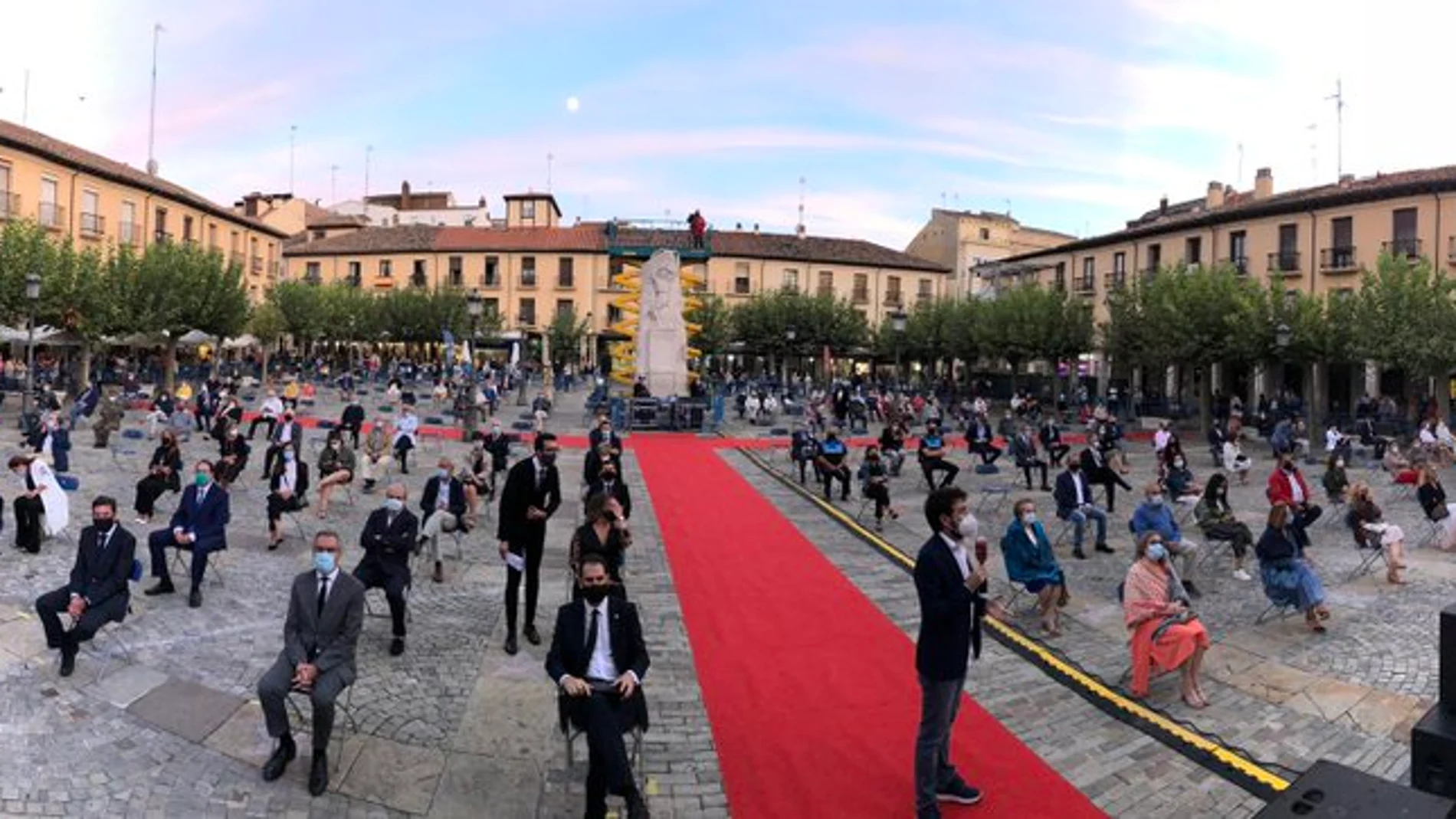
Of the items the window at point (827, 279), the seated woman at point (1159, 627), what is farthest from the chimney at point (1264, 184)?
the seated woman at point (1159, 627)

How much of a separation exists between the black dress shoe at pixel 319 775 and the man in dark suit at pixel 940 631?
11.8 feet

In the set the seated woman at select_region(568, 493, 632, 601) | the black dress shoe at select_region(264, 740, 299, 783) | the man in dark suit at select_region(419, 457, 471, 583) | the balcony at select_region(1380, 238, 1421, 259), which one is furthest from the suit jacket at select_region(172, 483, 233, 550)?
the balcony at select_region(1380, 238, 1421, 259)

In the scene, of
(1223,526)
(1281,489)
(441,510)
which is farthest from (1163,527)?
(441,510)

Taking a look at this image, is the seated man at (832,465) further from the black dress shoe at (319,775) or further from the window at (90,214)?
the window at (90,214)

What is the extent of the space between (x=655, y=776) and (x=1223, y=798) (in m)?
3.59

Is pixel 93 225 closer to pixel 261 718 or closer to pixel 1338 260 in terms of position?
pixel 261 718

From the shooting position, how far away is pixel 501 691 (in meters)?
7.33

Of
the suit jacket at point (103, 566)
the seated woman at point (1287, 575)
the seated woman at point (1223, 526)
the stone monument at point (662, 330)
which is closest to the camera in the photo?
the suit jacket at point (103, 566)

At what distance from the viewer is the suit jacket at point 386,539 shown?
339 inches

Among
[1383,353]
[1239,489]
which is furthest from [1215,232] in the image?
[1239,489]

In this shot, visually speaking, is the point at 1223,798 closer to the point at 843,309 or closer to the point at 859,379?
the point at 859,379

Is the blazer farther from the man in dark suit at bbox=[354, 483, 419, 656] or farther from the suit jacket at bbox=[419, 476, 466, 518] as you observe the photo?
the suit jacket at bbox=[419, 476, 466, 518]

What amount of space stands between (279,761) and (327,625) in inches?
34.0

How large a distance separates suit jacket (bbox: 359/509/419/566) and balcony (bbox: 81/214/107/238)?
1620 inches
